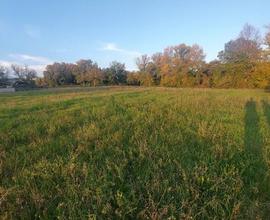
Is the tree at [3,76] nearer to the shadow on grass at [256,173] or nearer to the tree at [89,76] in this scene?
the tree at [89,76]

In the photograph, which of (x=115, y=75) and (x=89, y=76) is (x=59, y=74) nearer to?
(x=89, y=76)

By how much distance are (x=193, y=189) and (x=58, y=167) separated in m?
2.35

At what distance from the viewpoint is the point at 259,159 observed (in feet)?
18.1

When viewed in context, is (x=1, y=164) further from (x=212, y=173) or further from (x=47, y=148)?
(x=212, y=173)

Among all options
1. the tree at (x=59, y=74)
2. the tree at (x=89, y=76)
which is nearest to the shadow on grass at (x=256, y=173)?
the tree at (x=89, y=76)

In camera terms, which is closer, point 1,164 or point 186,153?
point 1,164

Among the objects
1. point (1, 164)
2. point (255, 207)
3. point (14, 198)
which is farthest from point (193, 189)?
point (1, 164)

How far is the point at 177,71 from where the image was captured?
79.2m

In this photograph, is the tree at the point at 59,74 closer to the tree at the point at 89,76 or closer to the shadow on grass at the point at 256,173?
the tree at the point at 89,76

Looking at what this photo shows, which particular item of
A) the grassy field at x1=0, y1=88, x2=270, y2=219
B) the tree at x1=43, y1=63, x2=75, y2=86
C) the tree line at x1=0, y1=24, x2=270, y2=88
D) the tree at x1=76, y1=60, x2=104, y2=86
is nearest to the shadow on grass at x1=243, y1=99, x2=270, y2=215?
the grassy field at x1=0, y1=88, x2=270, y2=219

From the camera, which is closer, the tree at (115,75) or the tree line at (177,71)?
the tree line at (177,71)

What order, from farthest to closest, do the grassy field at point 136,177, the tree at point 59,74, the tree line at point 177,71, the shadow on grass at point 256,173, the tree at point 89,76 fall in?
1. the tree at point 59,74
2. the tree at point 89,76
3. the tree line at point 177,71
4. the shadow on grass at point 256,173
5. the grassy field at point 136,177

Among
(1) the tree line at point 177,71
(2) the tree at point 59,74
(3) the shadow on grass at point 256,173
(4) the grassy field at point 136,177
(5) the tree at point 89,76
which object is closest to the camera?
(4) the grassy field at point 136,177

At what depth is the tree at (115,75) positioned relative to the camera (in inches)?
3610
